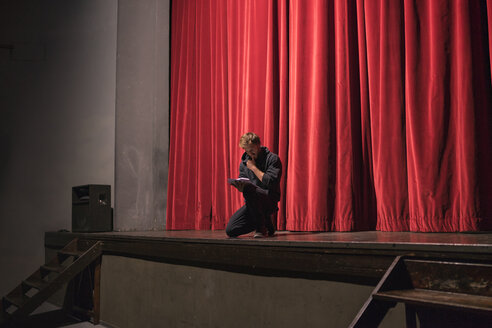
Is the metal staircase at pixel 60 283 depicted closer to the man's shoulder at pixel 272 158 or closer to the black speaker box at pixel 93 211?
the black speaker box at pixel 93 211

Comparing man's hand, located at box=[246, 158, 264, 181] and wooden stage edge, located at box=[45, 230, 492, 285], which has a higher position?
man's hand, located at box=[246, 158, 264, 181]

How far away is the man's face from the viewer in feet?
9.34

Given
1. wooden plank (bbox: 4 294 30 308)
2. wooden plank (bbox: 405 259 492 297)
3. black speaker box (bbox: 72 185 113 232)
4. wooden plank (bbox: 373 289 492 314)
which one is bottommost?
wooden plank (bbox: 4 294 30 308)

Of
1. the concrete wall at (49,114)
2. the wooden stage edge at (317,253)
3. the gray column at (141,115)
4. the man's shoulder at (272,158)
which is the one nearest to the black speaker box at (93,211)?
the gray column at (141,115)

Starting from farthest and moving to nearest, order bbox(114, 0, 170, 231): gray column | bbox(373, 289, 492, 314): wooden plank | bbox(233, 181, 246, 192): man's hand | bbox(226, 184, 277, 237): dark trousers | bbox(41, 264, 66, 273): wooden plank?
bbox(114, 0, 170, 231): gray column < bbox(41, 264, 66, 273): wooden plank < bbox(226, 184, 277, 237): dark trousers < bbox(233, 181, 246, 192): man's hand < bbox(373, 289, 492, 314): wooden plank

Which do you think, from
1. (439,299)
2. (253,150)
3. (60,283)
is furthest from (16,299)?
(439,299)

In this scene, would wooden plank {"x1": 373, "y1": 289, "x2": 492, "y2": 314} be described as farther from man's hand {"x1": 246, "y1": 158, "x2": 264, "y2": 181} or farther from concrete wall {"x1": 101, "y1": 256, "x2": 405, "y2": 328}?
man's hand {"x1": 246, "y1": 158, "x2": 264, "y2": 181}

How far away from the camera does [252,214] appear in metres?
2.76

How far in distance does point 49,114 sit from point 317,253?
420 cm

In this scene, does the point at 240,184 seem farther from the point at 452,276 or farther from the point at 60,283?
the point at 60,283

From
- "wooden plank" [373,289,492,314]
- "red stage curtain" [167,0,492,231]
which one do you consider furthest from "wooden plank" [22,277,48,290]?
"wooden plank" [373,289,492,314]

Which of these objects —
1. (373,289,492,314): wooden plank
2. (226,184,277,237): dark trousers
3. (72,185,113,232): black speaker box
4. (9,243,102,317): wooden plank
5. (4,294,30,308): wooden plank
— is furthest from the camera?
(72,185,113,232): black speaker box

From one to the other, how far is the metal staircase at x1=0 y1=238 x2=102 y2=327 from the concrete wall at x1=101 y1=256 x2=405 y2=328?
0.12m

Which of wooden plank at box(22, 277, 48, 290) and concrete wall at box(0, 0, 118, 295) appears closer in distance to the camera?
wooden plank at box(22, 277, 48, 290)
